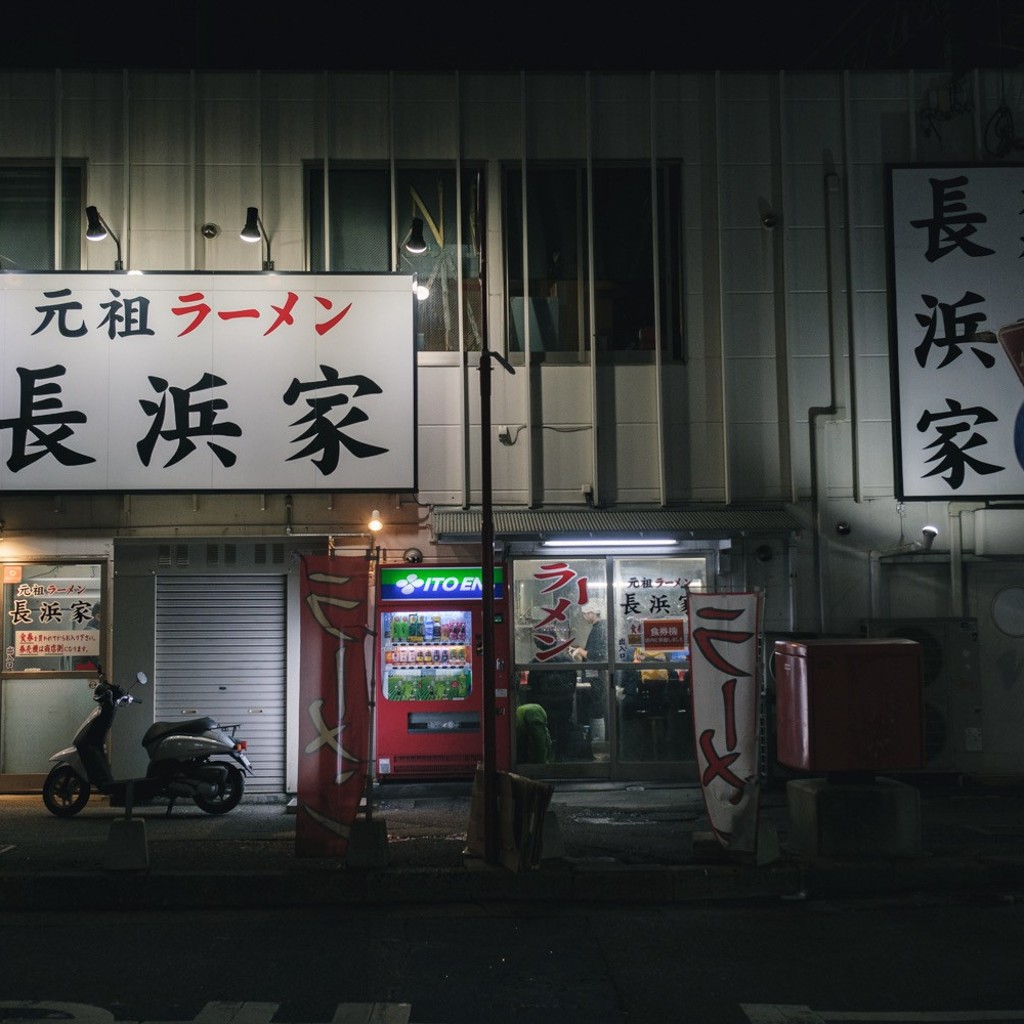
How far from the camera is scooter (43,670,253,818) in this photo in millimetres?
12734

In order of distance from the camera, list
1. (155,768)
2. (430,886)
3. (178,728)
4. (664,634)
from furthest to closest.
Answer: (664,634)
(178,728)
(155,768)
(430,886)

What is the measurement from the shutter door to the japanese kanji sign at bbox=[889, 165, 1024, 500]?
836 cm

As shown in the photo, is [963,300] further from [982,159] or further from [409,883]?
[409,883]

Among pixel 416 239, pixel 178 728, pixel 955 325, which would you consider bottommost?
pixel 178 728

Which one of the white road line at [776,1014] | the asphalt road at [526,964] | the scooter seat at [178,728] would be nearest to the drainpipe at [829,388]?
the asphalt road at [526,964]

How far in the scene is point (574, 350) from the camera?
1474cm

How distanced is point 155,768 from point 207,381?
4651 mm

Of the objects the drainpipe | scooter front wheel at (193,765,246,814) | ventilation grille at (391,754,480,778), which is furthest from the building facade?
ventilation grille at (391,754,480,778)

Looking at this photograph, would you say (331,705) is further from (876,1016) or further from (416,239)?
(416,239)

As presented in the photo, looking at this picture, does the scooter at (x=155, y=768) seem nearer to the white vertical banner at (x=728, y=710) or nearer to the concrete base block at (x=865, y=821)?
the white vertical banner at (x=728, y=710)

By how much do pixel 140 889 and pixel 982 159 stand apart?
530 inches

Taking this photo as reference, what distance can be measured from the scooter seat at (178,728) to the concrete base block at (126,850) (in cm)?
312

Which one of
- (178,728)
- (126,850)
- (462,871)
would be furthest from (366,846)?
(178,728)

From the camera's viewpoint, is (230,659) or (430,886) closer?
(430,886)
